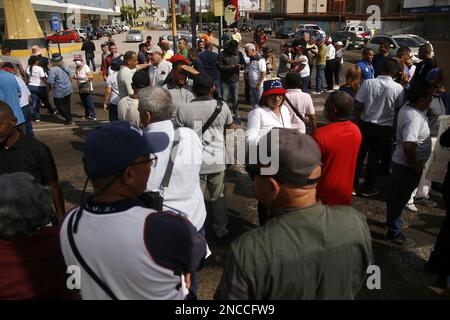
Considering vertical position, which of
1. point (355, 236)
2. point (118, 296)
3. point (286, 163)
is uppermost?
point (286, 163)

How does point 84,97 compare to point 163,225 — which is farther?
point 84,97

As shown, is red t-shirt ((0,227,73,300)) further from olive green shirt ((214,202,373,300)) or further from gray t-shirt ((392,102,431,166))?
gray t-shirt ((392,102,431,166))

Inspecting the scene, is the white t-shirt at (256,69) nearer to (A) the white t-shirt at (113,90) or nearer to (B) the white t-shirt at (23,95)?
(A) the white t-shirt at (113,90)

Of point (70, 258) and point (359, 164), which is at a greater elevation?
point (70, 258)

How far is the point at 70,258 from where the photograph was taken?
5.35 feet

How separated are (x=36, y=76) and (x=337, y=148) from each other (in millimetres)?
8655

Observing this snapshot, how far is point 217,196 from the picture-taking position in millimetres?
4109

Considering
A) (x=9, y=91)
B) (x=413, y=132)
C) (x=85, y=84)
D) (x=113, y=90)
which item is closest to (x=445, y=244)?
(x=413, y=132)

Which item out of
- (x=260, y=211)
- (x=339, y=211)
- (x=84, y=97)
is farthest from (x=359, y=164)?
(x=84, y=97)

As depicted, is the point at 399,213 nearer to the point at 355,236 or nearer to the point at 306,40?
the point at 355,236

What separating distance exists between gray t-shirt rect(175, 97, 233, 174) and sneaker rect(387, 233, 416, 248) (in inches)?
84.5

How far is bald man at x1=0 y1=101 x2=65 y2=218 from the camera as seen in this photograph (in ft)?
9.89

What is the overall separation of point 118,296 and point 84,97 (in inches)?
354

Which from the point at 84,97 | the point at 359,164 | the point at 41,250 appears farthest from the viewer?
the point at 84,97
